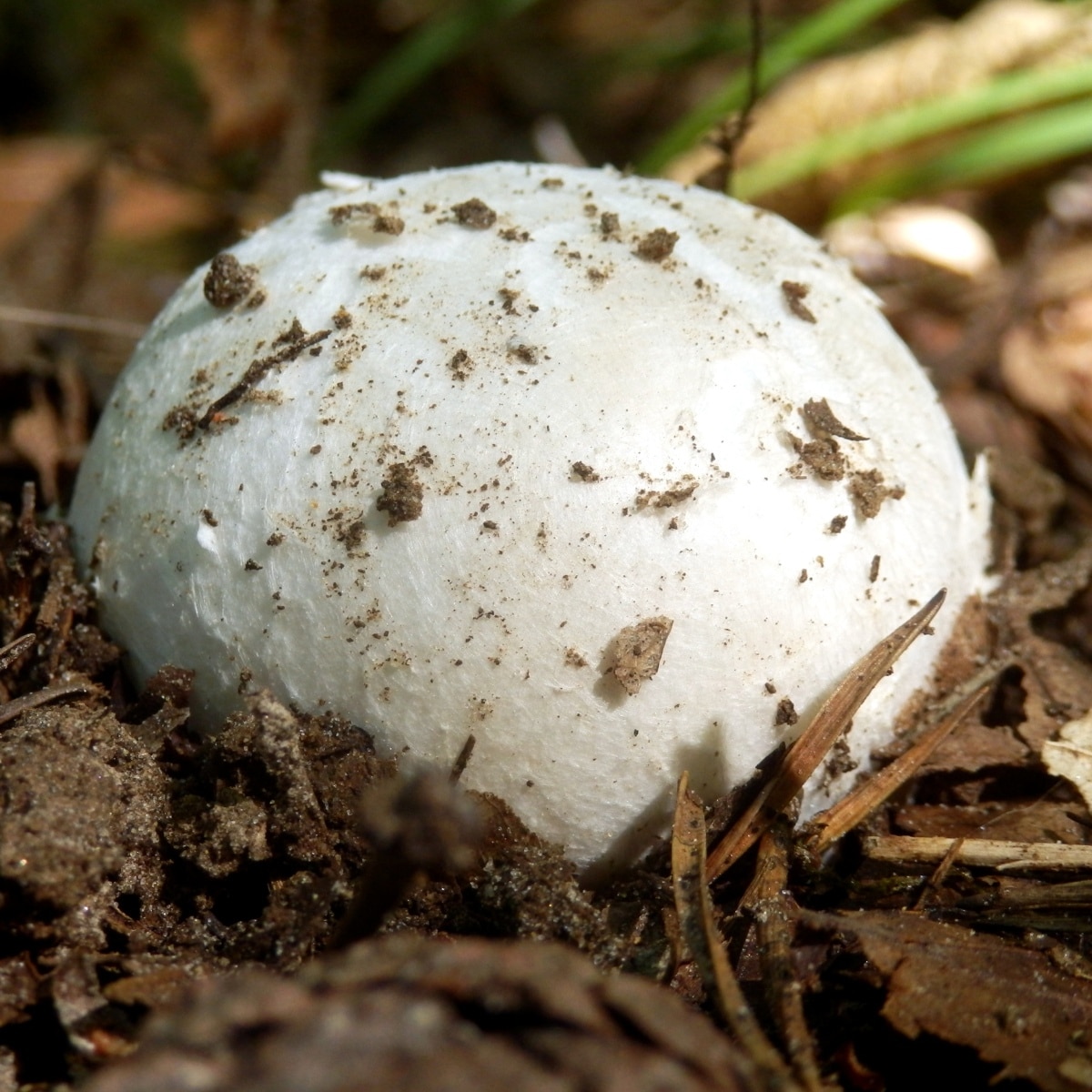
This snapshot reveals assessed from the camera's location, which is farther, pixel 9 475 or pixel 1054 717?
pixel 9 475

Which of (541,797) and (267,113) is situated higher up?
(267,113)

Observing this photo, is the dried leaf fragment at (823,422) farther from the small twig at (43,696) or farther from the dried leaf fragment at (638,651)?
the small twig at (43,696)

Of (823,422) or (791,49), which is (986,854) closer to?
(823,422)

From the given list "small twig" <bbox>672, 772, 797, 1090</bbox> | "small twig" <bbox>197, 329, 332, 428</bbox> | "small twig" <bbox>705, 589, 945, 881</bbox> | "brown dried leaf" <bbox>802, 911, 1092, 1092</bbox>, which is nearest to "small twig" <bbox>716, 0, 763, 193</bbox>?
"small twig" <bbox>197, 329, 332, 428</bbox>

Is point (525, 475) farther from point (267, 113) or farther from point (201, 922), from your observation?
point (267, 113)

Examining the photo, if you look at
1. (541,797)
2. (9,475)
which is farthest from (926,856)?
(9,475)

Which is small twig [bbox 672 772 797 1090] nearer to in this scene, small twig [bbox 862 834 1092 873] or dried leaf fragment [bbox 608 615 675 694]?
dried leaf fragment [bbox 608 615 675 694]

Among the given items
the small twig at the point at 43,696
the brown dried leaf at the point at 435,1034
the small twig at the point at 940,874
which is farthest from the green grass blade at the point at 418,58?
the brown dried leaf at the point at 435,1034
